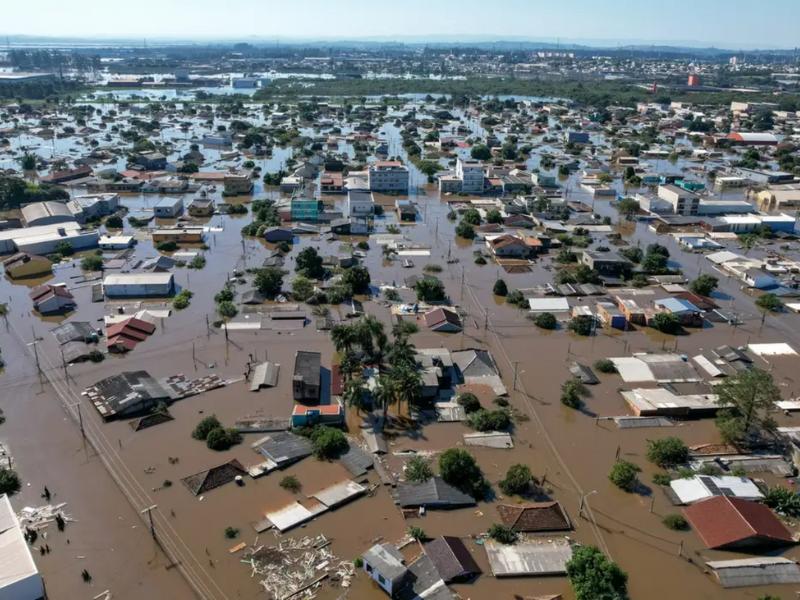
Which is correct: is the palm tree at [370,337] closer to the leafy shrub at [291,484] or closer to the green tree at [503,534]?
the leafy shrub at [291,484]

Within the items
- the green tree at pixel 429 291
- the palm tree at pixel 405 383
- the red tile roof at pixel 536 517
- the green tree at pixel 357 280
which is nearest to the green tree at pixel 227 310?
the green tree at pixel 357 280

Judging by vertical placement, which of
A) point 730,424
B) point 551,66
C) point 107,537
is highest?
point 551,66

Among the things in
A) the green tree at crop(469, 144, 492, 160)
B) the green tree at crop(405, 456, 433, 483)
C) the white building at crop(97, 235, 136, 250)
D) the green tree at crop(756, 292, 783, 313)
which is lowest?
the green tree at crop(405, 456, 433, 483)

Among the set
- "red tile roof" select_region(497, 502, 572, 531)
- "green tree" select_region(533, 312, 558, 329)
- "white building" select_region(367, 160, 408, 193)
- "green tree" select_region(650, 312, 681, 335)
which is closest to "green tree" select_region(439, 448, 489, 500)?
"red tile roof" select_region(497, 502, 572, 531)

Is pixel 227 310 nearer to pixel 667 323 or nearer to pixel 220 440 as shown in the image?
pixel 220 440

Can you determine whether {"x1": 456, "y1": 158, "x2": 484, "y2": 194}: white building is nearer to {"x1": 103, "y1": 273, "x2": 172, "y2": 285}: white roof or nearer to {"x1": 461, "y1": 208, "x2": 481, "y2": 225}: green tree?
{"x1": 461, "y1": 208, "x2": 481, "y2": 225}: green tree

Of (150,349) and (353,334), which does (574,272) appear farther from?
(150,349)

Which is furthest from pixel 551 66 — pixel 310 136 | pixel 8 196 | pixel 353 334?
pixel 353 334
